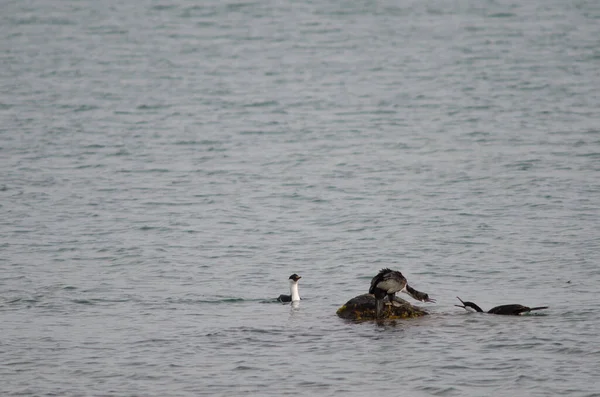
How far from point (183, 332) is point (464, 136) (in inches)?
818

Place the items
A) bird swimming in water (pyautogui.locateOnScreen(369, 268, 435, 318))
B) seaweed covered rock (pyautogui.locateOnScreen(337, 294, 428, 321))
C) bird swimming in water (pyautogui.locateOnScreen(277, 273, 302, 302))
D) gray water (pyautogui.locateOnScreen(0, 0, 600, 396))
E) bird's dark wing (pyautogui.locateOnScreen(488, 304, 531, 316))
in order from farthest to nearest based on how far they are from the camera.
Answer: bird swimming in water (pyautogui.locateOnScreen(277, 273, 302, 302))
seaweed covered rock (pyautogui.locateOnScreen(337, 294, 428, 321))
bird swimming in water (pyautogui.locateOnScreen(369, 268, 435, 318))
bird's dark wing (pyautogui.locateOnScreen(488, 304, 531, 316))
gray water (pyautogui.locateOnScreen(0, 0, 600, 396))

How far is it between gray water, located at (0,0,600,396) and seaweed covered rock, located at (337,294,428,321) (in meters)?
0.32

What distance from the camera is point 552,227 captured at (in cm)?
2253

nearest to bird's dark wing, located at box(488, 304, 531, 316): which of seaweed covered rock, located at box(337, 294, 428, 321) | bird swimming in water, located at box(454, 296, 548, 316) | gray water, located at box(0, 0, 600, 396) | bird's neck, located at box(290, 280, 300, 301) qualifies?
bird swimming in water, located at box(454, 296, 548, 316)

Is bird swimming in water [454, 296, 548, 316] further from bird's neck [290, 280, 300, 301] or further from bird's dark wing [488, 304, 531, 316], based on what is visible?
bird's neck [290, 280, 300, 301]

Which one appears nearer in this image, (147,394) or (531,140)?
(147,394)

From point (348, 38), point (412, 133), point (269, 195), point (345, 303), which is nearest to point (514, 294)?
point (345, 303)

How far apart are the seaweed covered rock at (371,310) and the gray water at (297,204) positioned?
319 millimetres

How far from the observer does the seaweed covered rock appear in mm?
16078

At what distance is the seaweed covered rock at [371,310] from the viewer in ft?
52.7

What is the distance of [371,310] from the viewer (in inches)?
636

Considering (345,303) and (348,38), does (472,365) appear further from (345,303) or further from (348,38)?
(348,38)

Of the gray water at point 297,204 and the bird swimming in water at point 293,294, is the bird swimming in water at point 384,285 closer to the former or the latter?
the gray water at point 297,204

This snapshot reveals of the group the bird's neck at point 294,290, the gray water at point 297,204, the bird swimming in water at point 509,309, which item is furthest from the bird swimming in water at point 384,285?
the bird's neck at point 294,290
